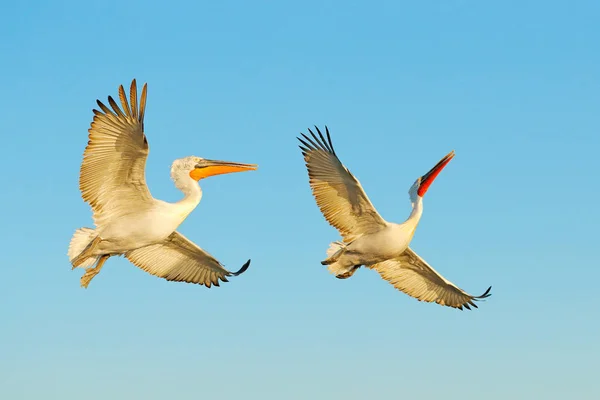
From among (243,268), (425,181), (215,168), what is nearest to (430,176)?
(425,181)

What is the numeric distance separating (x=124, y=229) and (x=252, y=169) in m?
2.90

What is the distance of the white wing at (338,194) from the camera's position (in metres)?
18.9

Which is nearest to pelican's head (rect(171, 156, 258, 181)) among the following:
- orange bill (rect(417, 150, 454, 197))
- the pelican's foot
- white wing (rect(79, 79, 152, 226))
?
white wing (rect(79, 79, 152, 226))

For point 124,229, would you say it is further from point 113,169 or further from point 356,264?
point 356,264

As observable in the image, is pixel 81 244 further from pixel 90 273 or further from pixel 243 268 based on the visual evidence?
pixel 243 268

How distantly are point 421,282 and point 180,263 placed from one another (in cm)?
502

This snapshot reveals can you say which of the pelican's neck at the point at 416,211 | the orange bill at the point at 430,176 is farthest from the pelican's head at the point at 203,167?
the orange bill at the point at 430,176

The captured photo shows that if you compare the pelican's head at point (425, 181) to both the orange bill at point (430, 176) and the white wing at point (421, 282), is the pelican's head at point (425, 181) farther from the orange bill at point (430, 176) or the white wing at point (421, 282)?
the white wing at point (421, 282)

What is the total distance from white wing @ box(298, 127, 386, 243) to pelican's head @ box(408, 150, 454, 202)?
143 cm

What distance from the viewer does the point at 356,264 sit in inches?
774

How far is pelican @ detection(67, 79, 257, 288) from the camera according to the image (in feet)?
56.3

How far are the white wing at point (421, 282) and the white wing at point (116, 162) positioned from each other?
215 inches

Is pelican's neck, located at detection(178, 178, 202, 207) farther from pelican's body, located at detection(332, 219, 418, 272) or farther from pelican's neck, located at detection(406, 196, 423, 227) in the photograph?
pelican's neck, located at detection(406, 196, 423, 227)

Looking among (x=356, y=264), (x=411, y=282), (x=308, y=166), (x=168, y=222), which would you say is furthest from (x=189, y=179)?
(x=411, y=282)
